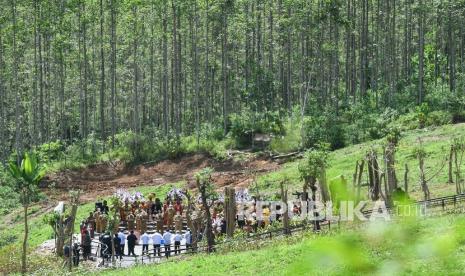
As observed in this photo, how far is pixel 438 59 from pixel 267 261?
4335 centimetres

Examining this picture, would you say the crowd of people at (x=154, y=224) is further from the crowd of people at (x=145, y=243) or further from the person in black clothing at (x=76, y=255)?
the person in black clothing at (x=76, y=255)

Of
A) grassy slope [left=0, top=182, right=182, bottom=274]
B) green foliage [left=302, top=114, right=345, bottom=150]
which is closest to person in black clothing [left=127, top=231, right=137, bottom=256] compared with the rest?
grassy slope [left=0, top=182, right=182, bottom=274]

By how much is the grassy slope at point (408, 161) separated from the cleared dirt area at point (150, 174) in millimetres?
1906

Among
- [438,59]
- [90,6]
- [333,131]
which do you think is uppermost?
[90,6]

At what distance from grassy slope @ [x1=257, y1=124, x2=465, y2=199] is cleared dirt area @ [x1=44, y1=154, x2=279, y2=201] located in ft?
6.25

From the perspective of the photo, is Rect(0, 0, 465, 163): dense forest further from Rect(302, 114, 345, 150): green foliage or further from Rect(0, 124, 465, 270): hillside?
Rect(0, 124, 465, 270): hillside

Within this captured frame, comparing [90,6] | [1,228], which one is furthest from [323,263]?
[90,6]

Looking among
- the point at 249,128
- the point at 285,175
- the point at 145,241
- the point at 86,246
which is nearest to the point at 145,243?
the point at 145,241

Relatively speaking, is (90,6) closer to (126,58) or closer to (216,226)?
(126,58)

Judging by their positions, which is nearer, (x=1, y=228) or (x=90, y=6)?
(x=1, y=228)

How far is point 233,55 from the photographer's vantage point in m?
61.7

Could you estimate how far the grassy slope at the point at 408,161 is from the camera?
2804 centimetres

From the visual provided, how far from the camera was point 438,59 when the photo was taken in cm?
5719

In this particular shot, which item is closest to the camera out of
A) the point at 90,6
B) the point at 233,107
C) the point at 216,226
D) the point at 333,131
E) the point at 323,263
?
the point at 323,263
